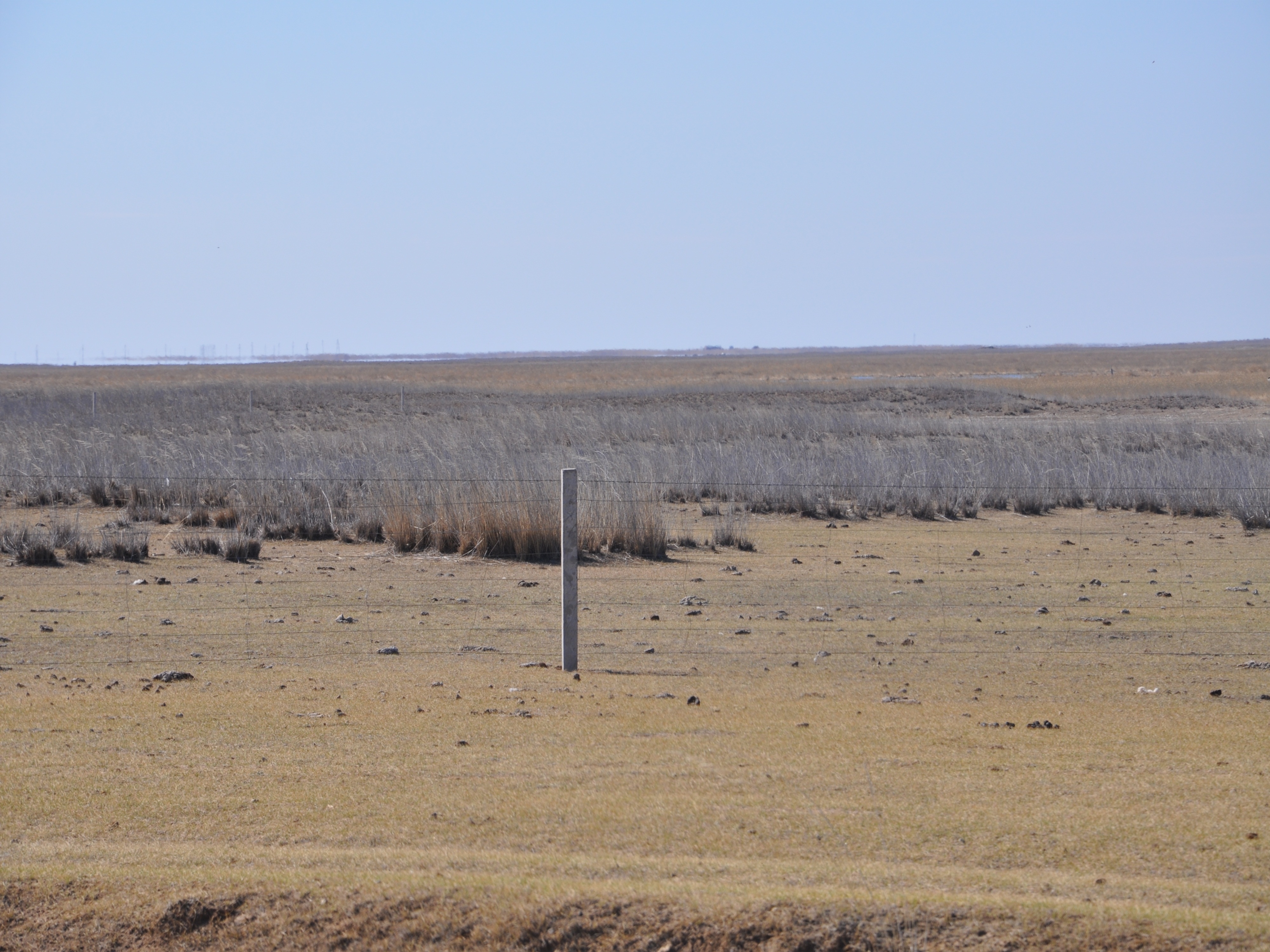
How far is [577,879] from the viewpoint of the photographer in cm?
471

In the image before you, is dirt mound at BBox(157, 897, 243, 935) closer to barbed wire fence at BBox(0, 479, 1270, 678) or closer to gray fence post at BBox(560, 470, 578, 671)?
gray fence post at BBox(560, 470, 578, 671)

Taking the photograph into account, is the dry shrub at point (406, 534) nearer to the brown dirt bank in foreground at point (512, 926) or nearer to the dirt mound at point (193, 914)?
the brown dirt bank in foreground at point (512, 926)

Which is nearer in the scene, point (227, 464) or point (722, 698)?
point (722, 698)

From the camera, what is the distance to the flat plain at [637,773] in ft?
14.8

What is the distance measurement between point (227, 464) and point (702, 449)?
9.39 metres

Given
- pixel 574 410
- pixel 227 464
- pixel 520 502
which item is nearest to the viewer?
pixel 520 502

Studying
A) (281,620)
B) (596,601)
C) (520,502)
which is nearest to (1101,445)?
(520,502)

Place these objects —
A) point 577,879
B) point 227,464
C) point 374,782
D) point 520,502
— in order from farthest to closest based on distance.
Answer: point 227,464 < point 520,502 < point 374,782 < point 577,879

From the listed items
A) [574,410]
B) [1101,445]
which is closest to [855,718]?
[1101,445]

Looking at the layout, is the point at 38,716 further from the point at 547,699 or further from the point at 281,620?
the point at 281,620

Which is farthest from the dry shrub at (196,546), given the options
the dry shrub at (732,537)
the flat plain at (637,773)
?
the dry shrub at (732,537)

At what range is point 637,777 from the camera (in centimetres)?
605

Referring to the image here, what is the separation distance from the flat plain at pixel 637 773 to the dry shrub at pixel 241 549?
2674mm

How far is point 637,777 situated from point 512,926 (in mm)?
1660
